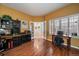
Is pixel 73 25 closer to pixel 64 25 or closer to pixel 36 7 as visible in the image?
pixel 64 25

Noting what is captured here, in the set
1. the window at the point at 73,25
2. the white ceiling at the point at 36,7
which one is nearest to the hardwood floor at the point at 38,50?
the window at the point at 73,25

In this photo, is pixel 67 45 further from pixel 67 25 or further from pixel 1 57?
pixel 1 57

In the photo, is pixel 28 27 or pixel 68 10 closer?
pixel 68 10

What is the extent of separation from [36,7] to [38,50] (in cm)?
92

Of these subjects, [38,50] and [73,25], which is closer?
[73,25]

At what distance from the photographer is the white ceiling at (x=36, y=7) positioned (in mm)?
2156

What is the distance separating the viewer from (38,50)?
7.42ft

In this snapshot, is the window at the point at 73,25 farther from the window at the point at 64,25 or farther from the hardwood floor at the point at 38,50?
the hardwood floor at the point at 38,50

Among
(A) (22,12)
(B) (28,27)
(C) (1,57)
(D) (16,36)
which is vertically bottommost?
(C) (1,57)

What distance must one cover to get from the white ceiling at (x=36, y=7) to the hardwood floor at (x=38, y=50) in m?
0.66

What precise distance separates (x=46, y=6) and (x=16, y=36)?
89 cm

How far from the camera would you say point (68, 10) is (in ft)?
7.11

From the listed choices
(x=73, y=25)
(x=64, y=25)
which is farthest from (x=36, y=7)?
(x=73, y=25)

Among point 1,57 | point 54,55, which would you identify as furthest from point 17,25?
point 54,55
